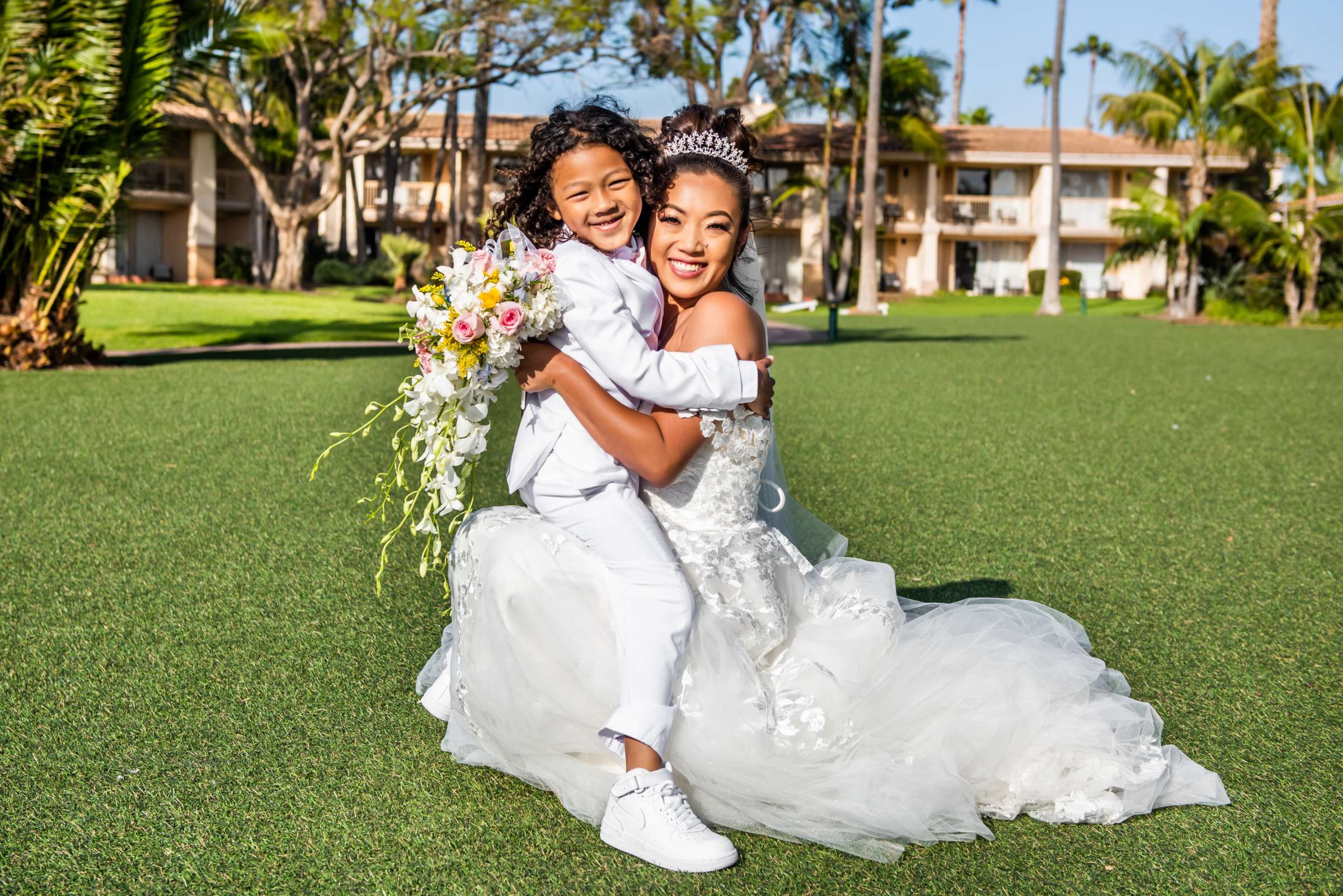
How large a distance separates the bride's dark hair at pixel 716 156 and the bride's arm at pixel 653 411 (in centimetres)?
29

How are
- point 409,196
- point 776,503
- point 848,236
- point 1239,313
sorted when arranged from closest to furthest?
point 776,503 → point 1239,313 → point 848,236 → point 409,196

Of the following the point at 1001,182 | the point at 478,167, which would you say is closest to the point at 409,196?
the point at 478,167

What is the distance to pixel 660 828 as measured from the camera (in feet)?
9.01

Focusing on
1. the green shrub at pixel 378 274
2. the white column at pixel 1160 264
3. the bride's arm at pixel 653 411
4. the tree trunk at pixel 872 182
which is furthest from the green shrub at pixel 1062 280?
the bride's arm at pixel 653 411

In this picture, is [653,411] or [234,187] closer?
[653,411]

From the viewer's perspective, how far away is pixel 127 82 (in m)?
12.2

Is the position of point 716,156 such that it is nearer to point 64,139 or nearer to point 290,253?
point 64,139

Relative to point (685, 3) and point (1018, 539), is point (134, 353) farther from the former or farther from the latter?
point (685, 3)

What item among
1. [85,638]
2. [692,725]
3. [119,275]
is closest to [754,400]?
[692,725]

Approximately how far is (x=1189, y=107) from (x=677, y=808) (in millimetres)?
31451

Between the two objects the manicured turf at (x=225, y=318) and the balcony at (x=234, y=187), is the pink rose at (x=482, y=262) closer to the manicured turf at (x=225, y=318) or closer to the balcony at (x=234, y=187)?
the manicured turf at (x=225, y=318)

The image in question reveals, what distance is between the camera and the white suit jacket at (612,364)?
9.36 ft

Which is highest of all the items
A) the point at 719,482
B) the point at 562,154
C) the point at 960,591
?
the point at 562,154

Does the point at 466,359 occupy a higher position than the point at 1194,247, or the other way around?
the point at 1194,247
